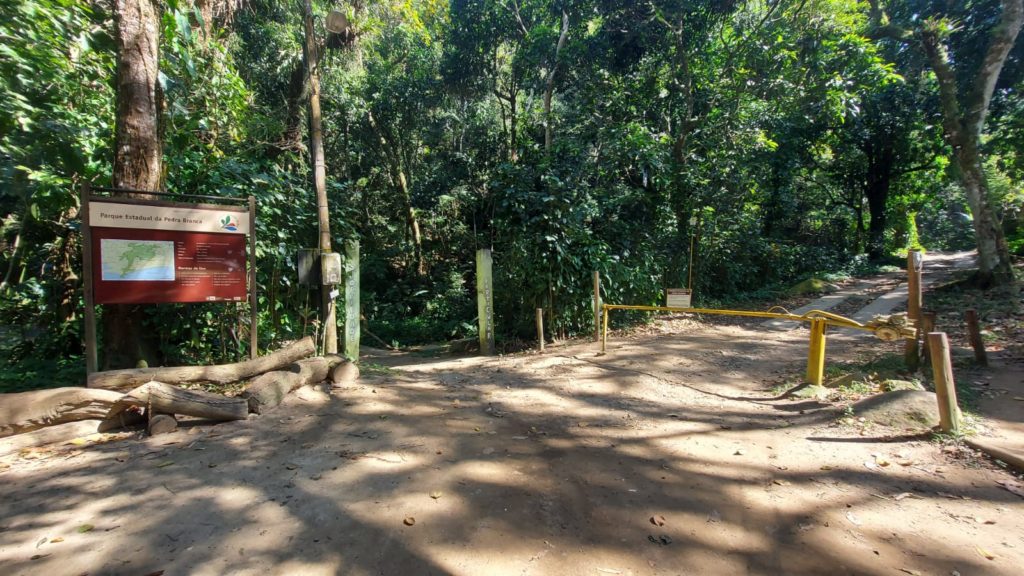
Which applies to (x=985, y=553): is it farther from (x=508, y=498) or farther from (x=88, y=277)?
(x=88, y=277)

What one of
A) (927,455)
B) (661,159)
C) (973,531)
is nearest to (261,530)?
(973,531)

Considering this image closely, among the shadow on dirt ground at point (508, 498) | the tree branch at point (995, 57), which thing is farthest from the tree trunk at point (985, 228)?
the shadow on dirt ground at point (508, 498)

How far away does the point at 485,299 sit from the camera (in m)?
9.27

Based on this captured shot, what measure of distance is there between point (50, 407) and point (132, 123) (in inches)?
110

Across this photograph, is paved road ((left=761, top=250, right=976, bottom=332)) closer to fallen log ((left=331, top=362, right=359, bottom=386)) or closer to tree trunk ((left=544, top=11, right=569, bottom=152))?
tree trunk ((left=544, top=11, right=569, bottom=152))

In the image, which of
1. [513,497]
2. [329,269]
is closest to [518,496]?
[513,497]

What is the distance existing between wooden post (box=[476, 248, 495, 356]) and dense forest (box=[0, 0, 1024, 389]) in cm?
80

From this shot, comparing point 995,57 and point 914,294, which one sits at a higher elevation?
point 995,57

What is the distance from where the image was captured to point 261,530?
2.85 m

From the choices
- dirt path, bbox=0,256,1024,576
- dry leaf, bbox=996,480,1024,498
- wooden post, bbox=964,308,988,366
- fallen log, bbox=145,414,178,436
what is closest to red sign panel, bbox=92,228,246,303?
fallen log, bbox=145,414,178,436

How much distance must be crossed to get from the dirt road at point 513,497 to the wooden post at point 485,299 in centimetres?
406

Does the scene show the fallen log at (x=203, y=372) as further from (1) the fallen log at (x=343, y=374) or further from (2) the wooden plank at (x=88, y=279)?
(1) the fallen log at (x=343, y=374)

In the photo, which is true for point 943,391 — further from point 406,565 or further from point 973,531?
point 406,565

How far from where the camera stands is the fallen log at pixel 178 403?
167 inches
